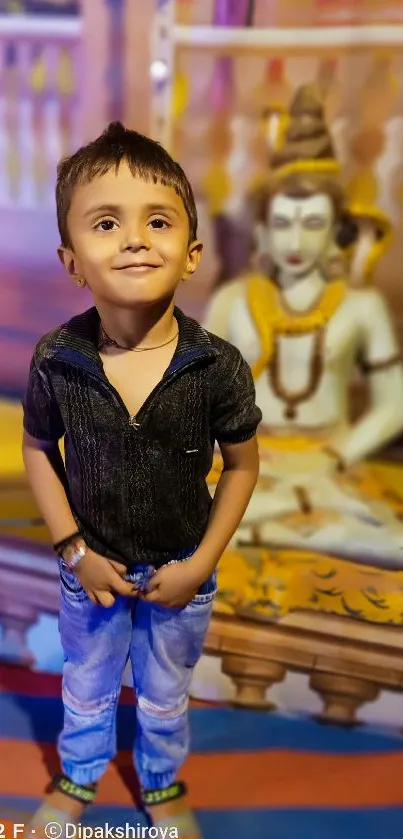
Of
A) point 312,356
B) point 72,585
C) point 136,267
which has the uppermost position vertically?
point 136,267

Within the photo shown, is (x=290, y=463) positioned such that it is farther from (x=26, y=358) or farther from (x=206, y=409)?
(x=206, y=409)

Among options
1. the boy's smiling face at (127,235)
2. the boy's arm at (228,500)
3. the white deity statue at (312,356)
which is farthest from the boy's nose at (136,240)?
the white deity statue at (312,356)

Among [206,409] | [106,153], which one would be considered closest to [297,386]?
[206,409]

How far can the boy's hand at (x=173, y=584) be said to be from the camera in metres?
0.79

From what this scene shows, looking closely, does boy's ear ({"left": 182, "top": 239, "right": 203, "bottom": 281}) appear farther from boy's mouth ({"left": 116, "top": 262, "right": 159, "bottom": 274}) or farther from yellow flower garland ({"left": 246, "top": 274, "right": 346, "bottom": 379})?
yellow flower garland ({"left": 246, "top": 274, "right": 346, "bottom": 379})

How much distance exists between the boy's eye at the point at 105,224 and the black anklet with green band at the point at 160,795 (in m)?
0.75

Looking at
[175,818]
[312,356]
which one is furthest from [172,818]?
[312,356]

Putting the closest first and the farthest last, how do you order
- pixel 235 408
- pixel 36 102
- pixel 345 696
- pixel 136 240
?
pixel 136 240, pixel 235 408, pixel 345 696, pixel 36 102

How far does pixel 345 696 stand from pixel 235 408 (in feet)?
2.19

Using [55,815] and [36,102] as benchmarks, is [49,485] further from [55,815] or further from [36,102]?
[36,102]

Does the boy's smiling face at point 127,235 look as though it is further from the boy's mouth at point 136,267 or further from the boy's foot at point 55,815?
the boy's foot at point 55,815

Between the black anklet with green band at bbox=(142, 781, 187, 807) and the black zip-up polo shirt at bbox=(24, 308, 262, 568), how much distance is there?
15.1 inches

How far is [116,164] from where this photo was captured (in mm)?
678

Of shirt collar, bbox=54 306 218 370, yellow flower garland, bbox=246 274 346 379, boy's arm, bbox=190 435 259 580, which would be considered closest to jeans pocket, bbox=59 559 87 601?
boy's arm, bbox=190 435 259 580
